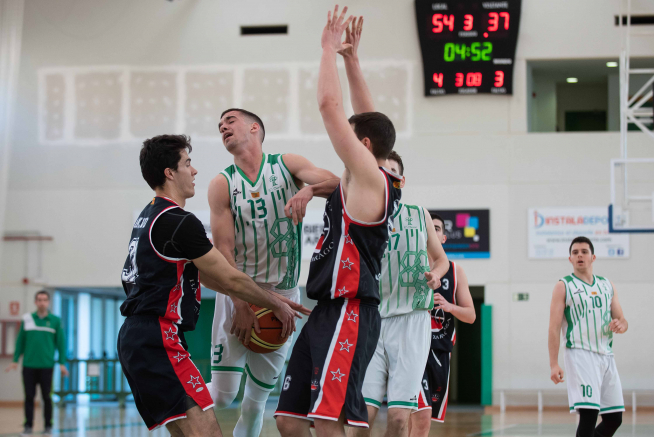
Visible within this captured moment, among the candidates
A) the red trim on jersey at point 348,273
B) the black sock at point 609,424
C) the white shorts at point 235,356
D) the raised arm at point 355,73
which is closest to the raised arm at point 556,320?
the black sock at point 609,424

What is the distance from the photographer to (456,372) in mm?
16156

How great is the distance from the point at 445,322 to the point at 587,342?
119 cm

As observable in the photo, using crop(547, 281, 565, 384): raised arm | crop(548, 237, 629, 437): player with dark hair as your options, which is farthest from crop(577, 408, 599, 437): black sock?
crop(547, 281, 565, 384): raised arm

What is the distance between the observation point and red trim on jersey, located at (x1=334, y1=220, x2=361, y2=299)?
3158mm

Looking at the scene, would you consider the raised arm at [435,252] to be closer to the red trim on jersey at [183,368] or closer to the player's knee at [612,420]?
the red trim on jersey at [183,368]

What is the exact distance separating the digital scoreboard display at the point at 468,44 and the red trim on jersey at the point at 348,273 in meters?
10.6

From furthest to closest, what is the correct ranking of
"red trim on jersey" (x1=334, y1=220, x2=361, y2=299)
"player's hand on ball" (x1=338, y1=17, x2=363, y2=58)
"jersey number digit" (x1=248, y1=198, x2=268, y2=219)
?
1. "jersey number digit" (x1=248, y1=198, x2=268, y2=219)
2. "player's hand on ball" (x1=338, y1=17, x2=363, y2=58)
3. "red trim on jersey" (x1=334, y1=220, x2=361, y2=299)

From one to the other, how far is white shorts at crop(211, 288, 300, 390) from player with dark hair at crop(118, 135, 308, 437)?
87 centimetres

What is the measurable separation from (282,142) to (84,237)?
14.2ft

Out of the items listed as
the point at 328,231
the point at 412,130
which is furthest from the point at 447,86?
the point at 328,231

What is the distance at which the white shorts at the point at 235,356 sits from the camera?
4320 millimetres

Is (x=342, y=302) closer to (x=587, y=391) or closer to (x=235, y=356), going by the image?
(x=235, y=356)

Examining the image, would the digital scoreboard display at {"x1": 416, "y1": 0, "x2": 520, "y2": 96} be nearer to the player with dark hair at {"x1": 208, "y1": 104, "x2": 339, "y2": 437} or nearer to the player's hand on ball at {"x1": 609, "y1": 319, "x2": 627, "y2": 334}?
the player's hand on ball at {"x1": 609, "y1": 319, "x2": 627, "y2": 334}

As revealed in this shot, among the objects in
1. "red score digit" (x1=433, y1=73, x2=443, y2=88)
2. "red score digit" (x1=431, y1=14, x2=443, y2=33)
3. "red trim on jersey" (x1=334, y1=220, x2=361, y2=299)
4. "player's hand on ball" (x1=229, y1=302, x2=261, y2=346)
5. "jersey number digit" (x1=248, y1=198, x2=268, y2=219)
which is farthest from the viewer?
"red score digit" (x1=433, y1=73, x2=443, y2=88)
